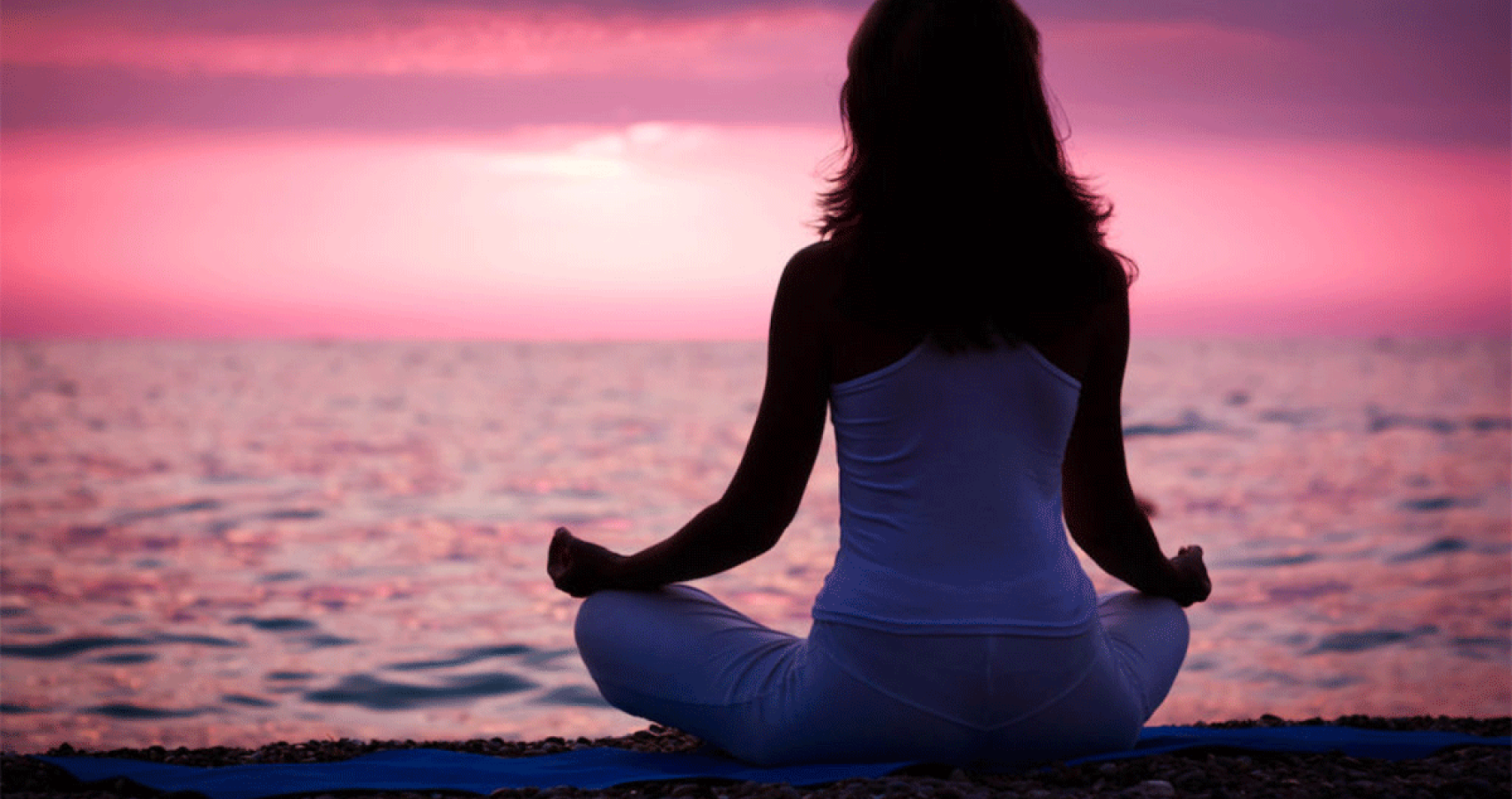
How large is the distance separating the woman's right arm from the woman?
0.7 inches

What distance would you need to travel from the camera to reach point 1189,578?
305cm

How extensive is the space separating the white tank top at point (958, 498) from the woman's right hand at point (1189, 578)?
0.58 metres

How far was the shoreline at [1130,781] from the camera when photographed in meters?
2.55

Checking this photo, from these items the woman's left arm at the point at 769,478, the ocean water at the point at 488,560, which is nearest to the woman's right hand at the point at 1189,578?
the woman's left arm at the point at 769,478

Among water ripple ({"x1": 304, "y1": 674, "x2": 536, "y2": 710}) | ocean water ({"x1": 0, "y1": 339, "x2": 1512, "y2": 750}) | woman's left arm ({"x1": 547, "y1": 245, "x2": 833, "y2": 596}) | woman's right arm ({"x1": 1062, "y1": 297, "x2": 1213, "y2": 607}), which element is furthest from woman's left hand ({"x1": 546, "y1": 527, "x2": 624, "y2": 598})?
water ripple ({"x1": 304, "y1": 674, "x2": 536, "y2": 710})


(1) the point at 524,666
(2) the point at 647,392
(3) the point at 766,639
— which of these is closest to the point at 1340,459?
(1) the point at 524,666

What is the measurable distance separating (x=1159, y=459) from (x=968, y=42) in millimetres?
18437

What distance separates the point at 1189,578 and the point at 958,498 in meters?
0.87

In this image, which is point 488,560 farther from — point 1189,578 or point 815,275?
point 815,275

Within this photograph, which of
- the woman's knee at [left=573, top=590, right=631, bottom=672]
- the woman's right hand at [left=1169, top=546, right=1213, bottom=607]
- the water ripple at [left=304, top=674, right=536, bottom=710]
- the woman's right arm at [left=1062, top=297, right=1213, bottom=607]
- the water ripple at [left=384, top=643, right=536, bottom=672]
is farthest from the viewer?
the water ripple at [left=384, top=643, right=536, bottom=672]

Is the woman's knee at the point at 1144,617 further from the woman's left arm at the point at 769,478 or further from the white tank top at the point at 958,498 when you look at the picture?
the woman's left arm at the point at 769,478

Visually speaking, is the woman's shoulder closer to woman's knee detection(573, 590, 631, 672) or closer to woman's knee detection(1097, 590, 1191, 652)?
woman's knee detection(573, 590, 631, 672)

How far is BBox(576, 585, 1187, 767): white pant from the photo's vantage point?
8.32 feet

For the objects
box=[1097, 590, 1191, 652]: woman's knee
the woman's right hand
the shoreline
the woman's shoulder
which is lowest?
the shoreline
